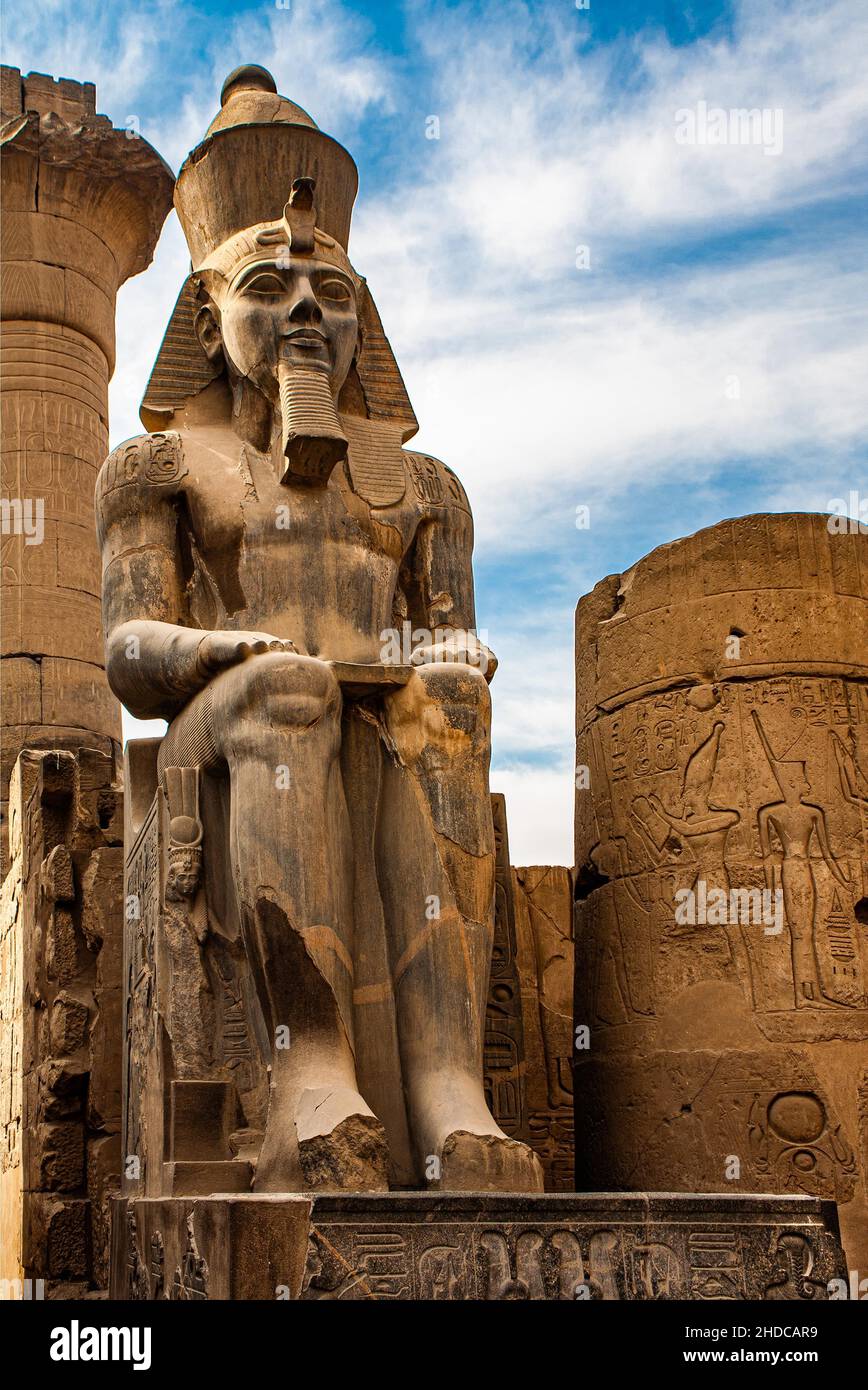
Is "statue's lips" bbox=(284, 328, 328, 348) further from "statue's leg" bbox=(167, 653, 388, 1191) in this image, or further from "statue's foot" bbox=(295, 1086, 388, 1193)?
"statue's foot" bbox=(295, 1086, 388, 1193)

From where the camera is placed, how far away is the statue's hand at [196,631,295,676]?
474 centimetres

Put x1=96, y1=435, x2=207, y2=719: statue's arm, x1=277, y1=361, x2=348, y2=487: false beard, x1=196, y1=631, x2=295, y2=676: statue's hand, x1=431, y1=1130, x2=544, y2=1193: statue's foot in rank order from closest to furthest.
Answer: x1=431, y1=1130, x2=544, y2=1193: statue's foot < x1=196, y1=631, x2=295, y2=676: statue's hand < x1=96, y1=435, x2=207, y2=719: statue's arm < x1=277, y1=361, x2=348, y2=487: false beard

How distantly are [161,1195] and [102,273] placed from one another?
35.4 ft

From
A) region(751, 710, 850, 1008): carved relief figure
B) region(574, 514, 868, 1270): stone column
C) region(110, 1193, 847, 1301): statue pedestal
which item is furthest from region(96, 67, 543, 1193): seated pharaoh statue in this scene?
Result: region(751, 710, 850, 1008): carved relief figure

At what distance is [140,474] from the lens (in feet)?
17.3

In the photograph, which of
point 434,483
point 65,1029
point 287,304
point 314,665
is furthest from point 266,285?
point 65,1029

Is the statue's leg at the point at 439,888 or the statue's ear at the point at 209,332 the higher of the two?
the statue's ear at the point at 209,332

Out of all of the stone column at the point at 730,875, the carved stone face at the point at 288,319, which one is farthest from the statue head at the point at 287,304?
the stone column at the point at 730,875

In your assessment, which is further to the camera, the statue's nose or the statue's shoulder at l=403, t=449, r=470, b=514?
the statue's shoulder at l=403, t=449, r=470, b=514

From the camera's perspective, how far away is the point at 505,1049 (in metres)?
5.31

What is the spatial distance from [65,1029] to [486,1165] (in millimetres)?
2345

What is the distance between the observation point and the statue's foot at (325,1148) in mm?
4078

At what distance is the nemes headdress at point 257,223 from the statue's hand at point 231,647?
0.92 metres

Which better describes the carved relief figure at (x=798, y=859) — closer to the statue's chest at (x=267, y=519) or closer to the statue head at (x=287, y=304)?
the statue's chest at (x=267, y=519)
